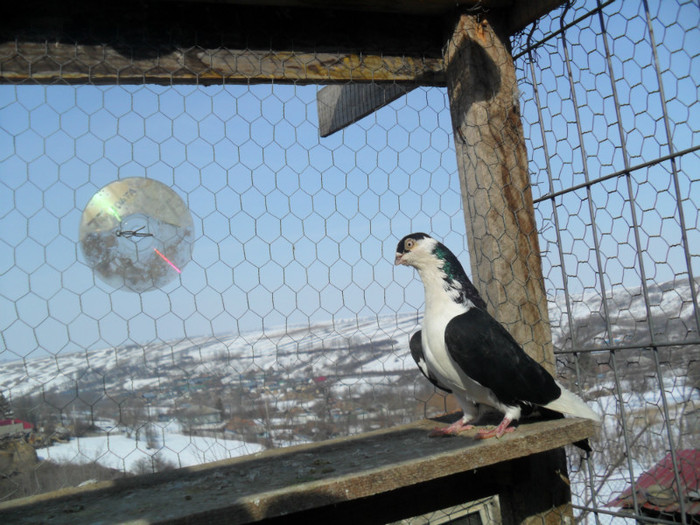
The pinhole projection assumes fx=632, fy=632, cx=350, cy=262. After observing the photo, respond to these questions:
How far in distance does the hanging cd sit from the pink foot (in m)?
0.99

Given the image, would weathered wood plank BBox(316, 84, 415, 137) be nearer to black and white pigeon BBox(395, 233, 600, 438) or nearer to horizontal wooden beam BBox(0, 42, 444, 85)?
horizontal wooden beam BBox(0, 42, 444, 85)

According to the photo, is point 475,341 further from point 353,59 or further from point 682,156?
point 353,59

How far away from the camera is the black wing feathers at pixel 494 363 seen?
5.92ft

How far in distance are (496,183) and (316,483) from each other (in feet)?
4.21

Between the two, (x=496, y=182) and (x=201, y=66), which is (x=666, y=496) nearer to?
(x=496, y=182)

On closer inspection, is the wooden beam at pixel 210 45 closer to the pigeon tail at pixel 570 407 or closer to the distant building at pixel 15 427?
the distant building at pixel 15 427

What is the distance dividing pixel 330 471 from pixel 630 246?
1.13 metres

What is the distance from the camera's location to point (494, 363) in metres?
1.81

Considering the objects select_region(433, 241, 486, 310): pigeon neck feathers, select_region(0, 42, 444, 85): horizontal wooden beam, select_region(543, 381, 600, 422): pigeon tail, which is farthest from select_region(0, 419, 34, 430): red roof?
select_region(543, 381, 600, 422): pigeon tail

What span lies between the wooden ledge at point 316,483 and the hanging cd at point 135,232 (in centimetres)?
69

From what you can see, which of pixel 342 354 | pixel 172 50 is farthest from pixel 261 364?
pixel 172 50

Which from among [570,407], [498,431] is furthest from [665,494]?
[498,431]

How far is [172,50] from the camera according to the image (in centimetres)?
198

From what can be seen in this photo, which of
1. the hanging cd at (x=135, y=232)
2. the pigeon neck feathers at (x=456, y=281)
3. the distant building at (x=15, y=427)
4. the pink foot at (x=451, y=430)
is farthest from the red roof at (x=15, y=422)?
the pigeon neck feathers at (x=456, y=281)
